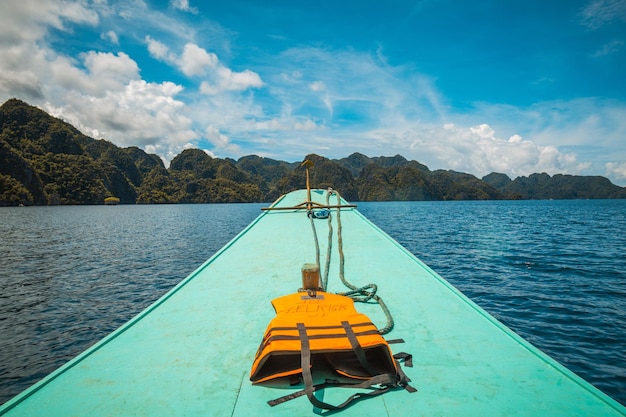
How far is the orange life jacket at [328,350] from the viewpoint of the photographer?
2.70m

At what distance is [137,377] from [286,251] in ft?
16.6

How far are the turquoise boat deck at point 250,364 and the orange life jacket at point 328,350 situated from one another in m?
0.15

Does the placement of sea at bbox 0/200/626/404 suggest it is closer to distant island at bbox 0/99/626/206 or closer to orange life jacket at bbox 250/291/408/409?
orange life jacket at bbox 250/291/408/409

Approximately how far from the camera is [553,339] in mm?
7977

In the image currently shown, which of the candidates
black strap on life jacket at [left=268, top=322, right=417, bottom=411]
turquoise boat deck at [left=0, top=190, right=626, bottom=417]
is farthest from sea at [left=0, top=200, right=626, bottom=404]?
black strap on life jacket at [left=268, top=322, right=417, bottom=411]

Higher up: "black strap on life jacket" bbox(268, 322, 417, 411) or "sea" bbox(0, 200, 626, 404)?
"black strap on life jacket" bbox(268, 322, 417, 411)

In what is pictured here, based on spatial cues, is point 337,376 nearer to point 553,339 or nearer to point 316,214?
point 553,339

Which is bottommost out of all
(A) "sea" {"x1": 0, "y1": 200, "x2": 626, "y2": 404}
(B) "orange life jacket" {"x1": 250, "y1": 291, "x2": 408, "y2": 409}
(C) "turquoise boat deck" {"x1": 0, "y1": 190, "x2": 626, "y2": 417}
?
(A) "sea" {"x1": 0, "y1": 200, "x2": 626, "y2": 404}

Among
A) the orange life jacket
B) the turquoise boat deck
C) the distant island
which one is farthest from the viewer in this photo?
the distant island

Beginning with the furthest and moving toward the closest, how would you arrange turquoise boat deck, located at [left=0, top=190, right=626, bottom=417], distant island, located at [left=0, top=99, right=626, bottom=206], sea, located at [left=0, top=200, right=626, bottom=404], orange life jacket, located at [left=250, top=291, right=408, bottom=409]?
distant island, located at [left=0, top=99, right=626, bottom=206], sea, located at [left=0, top=200, right=626, bottom=404], orange life jacket, located at [left=250, top=291, right=408, bottom=409], turquoise boat deck, located at [left=0, top=190, right=626, bottom=417]

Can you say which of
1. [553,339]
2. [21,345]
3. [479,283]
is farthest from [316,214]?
Answer: [21,345]

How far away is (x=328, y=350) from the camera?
107 inches

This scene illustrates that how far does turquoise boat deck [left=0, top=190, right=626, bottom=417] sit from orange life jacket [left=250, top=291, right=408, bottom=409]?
0.48 ft

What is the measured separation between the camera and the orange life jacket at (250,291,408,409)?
2697 millimetres
